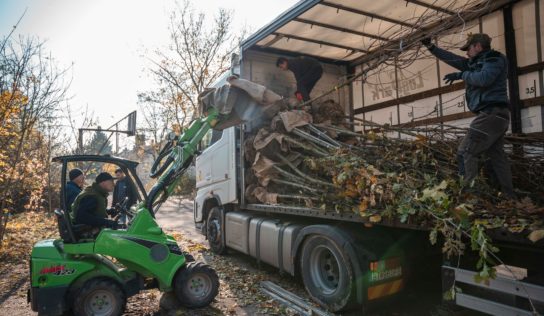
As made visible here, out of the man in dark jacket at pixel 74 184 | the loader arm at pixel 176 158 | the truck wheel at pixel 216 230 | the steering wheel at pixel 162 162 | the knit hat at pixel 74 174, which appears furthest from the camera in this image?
the truck wheel at pixel 216 230

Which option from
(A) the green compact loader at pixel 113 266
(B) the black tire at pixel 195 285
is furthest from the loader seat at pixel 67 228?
(B) the black tire at pixel 195 285

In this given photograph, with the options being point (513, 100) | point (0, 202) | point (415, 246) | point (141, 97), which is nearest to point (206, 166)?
point (0, 202)

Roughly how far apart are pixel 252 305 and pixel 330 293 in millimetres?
1093

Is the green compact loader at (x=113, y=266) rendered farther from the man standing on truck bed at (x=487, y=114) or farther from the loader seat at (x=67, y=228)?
the man standing on truck bed at (x=487, y=114)

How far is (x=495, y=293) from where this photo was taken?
2924 millimetres

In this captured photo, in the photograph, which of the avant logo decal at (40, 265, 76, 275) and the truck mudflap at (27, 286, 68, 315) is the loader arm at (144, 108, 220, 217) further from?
the truck mudflap at (27, 286, 68, 315)

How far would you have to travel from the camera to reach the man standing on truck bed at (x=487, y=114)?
141 inches

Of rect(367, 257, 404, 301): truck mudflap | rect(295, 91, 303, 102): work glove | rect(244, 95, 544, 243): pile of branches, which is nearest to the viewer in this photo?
rect(244, 95, 544, 243): pile of branches

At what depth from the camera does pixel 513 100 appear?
5355mm

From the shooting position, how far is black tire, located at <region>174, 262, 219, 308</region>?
4504 millimetres

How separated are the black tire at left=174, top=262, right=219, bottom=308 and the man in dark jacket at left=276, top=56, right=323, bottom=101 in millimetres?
3799

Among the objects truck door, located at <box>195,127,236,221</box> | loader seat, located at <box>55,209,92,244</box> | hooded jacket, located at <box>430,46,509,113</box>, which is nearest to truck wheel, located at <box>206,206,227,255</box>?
truck door, located at <box>195,127,236,221</box>

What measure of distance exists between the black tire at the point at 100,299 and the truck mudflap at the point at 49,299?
16cm

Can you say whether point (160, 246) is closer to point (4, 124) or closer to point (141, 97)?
point (4, 124)
